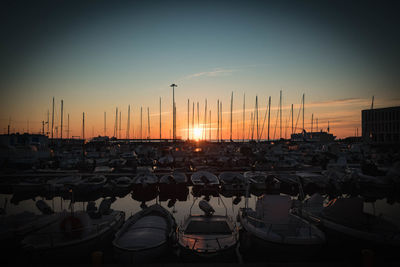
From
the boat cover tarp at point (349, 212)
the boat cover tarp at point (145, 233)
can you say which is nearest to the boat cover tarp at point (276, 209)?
the boat cover tarp at point (349, 212)

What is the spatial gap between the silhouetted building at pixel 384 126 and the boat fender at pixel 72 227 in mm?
118196

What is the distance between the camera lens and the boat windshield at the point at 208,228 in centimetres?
1138

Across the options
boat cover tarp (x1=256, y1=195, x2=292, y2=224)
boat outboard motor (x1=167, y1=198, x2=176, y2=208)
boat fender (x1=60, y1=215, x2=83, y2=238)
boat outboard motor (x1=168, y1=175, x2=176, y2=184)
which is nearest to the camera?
boat fender (x1=60, y1=215, x2=83, y2=238)

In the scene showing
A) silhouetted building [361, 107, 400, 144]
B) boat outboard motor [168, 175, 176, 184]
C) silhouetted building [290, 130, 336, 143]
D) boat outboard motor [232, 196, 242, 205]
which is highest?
silhouetted building [361, 107, 400, 144]

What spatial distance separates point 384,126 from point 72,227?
13505cm

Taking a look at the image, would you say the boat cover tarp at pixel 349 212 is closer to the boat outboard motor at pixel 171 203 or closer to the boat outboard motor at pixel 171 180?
the boat outboard motor at pixel 171 203

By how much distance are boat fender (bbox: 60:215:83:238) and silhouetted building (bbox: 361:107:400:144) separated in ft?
388

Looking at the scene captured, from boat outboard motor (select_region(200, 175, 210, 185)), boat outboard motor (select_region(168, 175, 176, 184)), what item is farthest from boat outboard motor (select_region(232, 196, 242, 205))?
boat outboard motor (select_region(168, 175, 176, 184))

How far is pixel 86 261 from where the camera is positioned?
419 inches

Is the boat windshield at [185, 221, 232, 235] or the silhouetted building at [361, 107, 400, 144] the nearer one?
the boat windshield at [185, 221, 232, 235]

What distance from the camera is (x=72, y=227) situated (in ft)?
34.7

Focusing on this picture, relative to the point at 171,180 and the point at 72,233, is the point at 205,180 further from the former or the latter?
the point at 72,233

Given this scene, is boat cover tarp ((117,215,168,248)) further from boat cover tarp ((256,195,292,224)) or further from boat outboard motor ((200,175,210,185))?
boat outboard motor ((200,175,210,185))

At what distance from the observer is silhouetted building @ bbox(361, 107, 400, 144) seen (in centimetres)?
10595
